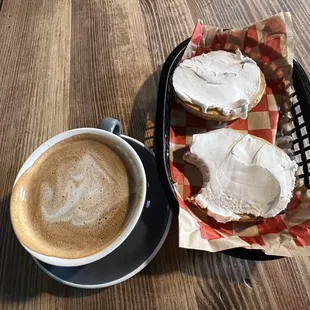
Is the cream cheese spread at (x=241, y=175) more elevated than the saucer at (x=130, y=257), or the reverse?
the cream cheese spread at (x=241, y=175)

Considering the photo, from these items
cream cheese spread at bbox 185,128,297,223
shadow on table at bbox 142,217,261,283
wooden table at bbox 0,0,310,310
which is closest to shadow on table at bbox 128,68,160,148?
wooden table at bbox 0,0,310,310

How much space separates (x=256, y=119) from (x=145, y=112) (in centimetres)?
23

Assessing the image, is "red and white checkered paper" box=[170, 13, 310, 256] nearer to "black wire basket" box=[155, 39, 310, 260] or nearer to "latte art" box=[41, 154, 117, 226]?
"black wire basket" box=[155, 39, 310, 260]

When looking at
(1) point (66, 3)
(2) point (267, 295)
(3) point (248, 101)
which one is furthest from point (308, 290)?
(1) point (66, 3)

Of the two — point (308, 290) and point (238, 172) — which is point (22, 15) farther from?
point (308, 290)

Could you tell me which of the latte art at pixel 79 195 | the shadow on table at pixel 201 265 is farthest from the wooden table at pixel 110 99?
the latte art at pixel 79 195

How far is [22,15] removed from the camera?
0.92m

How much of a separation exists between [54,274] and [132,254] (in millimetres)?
128

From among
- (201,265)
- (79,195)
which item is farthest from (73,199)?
(201,265)

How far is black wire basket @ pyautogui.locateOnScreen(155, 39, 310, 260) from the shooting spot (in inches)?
22.8

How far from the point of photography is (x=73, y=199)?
572mm

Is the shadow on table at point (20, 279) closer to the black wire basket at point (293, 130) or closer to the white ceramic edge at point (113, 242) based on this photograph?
the white ceramic edge at point (113, 242)

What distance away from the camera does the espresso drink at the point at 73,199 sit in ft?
1.79

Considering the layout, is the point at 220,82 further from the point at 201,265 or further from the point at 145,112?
the point at 201,265
